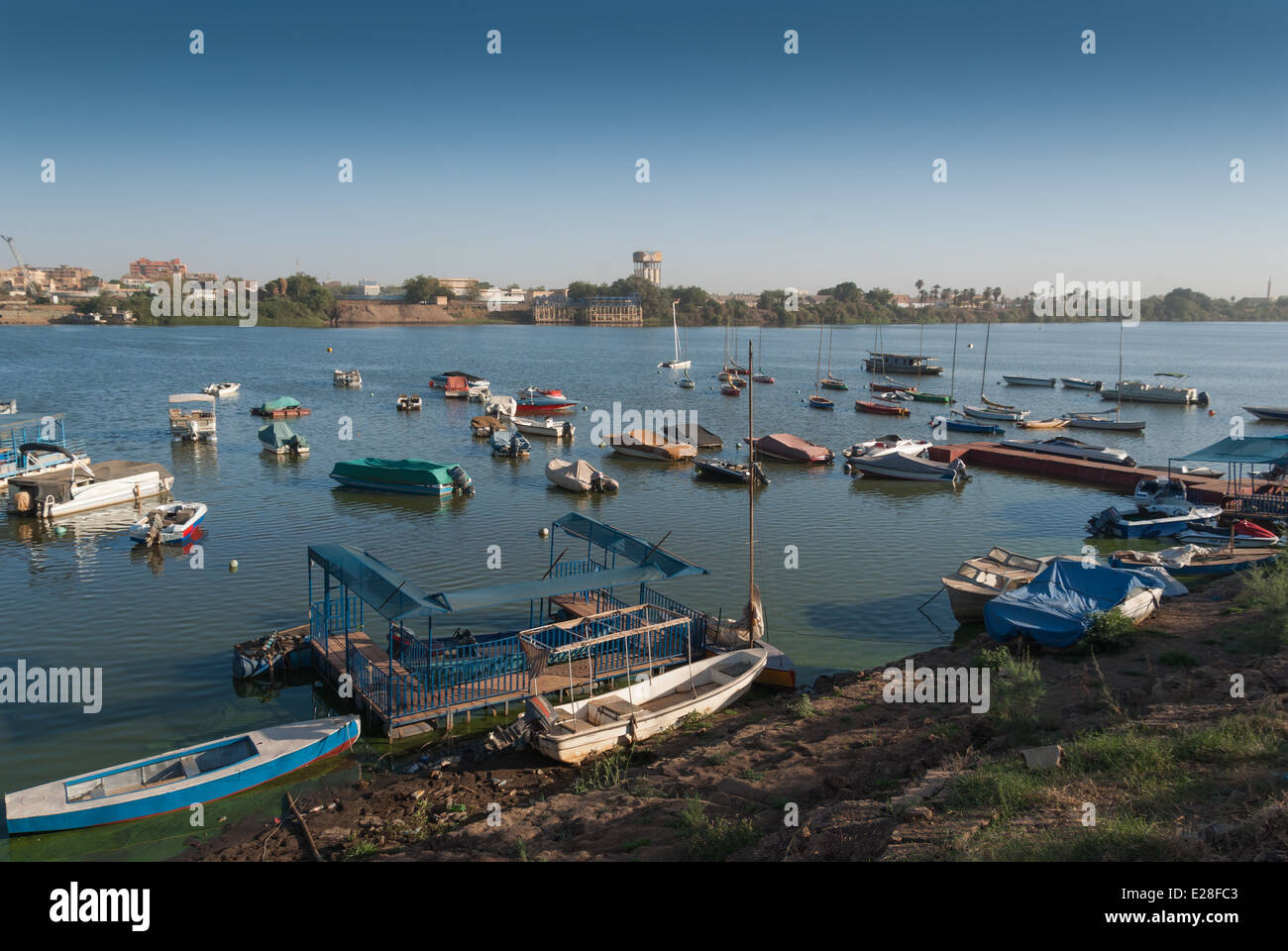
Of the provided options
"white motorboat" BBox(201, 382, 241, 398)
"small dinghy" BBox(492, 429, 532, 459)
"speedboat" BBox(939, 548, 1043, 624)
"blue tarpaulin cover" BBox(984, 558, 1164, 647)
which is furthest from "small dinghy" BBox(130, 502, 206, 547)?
"white motorboat" BBox(201, 382, 241, 398)

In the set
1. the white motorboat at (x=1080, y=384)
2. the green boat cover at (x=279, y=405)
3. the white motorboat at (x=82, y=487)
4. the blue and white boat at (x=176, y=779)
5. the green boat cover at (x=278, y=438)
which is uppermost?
the white motorboat at (x=1080, y=384)

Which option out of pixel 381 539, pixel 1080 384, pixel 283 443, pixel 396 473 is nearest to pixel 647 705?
pixel 381 539

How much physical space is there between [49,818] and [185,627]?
868cm

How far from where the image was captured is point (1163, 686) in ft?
48.1

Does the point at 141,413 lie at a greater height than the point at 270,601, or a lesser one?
greater

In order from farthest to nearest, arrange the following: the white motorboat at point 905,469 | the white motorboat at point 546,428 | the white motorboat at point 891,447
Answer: the white motorboat at point 546,428 < the white motorboat at point 891,447 < the white motorboat at point 905,469

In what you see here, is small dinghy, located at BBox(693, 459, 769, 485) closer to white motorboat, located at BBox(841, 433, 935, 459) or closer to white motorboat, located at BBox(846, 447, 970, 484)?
white motorboat, located at BBox(846, 447, 970, 484)

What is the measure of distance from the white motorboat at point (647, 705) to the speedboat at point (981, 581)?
244 inches

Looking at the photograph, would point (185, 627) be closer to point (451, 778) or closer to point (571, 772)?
point (451, 778)

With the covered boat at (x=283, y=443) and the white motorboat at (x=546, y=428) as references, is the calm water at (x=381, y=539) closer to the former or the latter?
the covered boat at (x=283, y=443)

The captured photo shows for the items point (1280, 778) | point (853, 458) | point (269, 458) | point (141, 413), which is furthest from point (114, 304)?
point (1280, 778)

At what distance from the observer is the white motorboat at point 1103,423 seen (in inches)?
2197

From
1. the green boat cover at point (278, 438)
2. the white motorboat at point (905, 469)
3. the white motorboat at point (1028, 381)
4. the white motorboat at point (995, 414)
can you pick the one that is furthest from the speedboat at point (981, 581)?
the white motorboat at point (1028, 381)

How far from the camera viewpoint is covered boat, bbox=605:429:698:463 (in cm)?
4391
